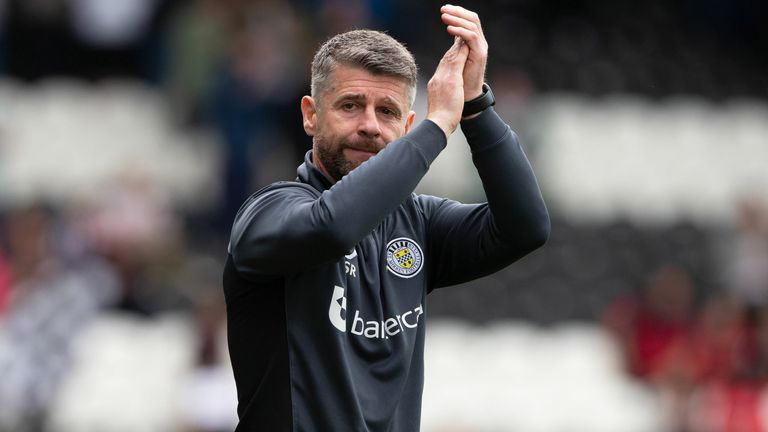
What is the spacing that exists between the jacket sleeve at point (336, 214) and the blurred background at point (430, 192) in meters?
5.06

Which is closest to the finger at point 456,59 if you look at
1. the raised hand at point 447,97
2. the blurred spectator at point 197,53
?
the raised hand at point 447,97

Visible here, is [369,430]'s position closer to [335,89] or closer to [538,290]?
[335,89]

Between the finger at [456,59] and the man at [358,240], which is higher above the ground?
the finger at [456,59]

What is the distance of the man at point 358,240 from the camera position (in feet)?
11.4

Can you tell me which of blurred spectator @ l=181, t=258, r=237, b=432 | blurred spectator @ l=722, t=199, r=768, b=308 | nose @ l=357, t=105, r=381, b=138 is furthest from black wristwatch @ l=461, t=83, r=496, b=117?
blurred spectator @ l=722, t=199, r=768, b=308

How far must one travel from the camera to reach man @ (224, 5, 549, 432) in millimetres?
3475

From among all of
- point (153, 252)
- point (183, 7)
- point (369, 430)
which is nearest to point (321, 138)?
point (369, 430)

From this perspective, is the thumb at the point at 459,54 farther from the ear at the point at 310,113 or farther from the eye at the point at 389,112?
the ear at the point at 310,113

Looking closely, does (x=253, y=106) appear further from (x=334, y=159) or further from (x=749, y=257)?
(x=334, y=159)

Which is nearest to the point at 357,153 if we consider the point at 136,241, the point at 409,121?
the point at 409,121

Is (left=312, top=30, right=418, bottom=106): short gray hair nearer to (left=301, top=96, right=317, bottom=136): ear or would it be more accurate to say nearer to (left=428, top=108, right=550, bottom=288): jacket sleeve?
(left=301, top=96, right=317, bottom=136): ear

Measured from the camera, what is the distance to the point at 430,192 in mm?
12328

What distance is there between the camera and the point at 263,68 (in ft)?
37.4

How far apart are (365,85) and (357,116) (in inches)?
3.0
